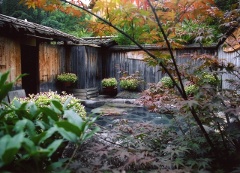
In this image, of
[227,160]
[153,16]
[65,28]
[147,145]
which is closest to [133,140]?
[147,145]

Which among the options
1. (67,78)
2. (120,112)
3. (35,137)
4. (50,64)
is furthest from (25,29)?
(35,137)

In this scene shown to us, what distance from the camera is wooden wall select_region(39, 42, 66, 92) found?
8.73m

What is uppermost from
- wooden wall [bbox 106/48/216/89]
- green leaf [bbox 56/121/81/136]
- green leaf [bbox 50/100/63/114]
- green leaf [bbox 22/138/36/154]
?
wooden wall [bbox 106/48/216/89]

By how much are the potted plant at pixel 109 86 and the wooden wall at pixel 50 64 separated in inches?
89.5

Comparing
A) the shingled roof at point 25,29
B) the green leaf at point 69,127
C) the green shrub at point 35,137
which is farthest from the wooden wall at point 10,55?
the green leaf at point 69,127

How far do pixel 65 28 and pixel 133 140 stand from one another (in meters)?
18.8

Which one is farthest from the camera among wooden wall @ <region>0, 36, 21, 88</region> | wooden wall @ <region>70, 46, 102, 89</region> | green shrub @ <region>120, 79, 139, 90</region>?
green shrub @ <region>120, 79, 139, 90</region>

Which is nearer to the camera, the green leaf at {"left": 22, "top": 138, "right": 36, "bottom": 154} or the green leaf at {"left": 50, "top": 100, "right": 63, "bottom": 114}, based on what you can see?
the green leaf at {"left": 22, "top": 138, "right": 36, "bottom": 154}

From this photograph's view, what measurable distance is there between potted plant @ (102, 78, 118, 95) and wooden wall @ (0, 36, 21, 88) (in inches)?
193

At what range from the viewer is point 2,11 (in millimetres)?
18875

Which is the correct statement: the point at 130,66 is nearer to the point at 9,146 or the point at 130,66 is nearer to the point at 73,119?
the point at 73,119

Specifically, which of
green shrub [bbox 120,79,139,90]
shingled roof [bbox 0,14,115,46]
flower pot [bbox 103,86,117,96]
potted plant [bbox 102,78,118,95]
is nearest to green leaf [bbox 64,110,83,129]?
shingled roof [bbox 0,14,115,46]

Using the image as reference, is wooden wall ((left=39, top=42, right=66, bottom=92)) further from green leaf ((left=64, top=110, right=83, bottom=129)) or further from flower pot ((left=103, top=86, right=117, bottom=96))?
green leaf ((left=64, top=110, right=83, bottom=129))

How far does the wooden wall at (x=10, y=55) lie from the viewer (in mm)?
6648
